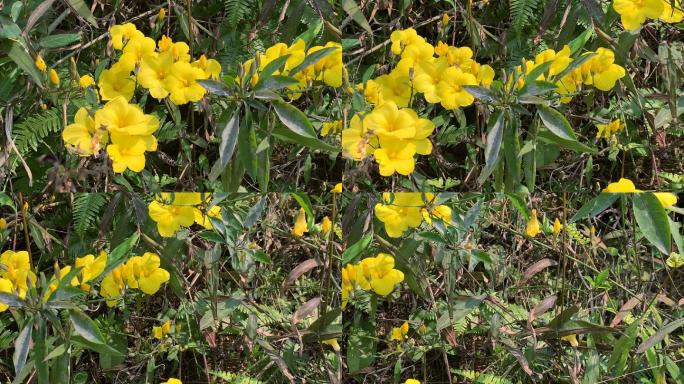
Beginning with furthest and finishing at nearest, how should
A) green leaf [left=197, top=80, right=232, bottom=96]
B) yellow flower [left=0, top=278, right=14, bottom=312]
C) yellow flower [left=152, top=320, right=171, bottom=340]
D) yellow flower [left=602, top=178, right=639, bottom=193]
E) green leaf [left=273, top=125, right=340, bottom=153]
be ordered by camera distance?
1. yellow flower [left=152, top=320, right=171, bottom=340]
2. yellow flower [left=602, top=178, right=639, bottom=193]
3. yellow flower [left=0, top=278, right=14, bottom=312]
4. green leaf [left=273, top=125, right=340, bottom=153]
5. green leaf [left=197, top=80, right=232, bottom=96]

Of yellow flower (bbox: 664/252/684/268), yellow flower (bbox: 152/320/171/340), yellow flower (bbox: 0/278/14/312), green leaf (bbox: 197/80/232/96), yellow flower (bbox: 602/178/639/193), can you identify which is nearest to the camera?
green leaf (bbox: 197/80/232/96)

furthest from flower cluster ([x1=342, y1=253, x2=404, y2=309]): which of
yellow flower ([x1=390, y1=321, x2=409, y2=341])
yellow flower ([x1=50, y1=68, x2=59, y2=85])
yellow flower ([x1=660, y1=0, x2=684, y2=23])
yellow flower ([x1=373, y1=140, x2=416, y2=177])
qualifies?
yellow flower ([x1=660, y1=0, x2=684, y2=23])

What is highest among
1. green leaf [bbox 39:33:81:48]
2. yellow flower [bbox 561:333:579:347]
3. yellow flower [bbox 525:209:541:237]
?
green leaf [bbox 39:33:81:48]

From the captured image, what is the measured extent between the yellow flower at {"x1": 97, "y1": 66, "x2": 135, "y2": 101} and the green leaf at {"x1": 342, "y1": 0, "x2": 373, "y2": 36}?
66cm

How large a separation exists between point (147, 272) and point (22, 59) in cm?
70

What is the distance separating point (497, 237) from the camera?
2666 mm

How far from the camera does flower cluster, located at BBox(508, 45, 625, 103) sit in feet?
7.64

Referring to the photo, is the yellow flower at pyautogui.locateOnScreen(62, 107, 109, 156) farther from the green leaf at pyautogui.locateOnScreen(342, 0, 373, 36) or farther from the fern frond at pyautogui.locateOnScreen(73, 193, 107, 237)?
the green leaf at pyautogui.locateOnScreen(342, 0, 373, 36)

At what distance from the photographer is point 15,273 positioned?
2.33 meters

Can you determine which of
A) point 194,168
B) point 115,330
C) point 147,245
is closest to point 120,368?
point 115,330

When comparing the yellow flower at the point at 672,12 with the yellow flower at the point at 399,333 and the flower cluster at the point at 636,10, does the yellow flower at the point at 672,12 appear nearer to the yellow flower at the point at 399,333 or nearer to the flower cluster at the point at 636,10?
the flower cluster at the point at 636,10

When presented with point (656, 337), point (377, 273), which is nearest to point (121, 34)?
point (377, 273)

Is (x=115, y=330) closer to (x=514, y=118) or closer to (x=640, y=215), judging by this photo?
(x=514, y=118)

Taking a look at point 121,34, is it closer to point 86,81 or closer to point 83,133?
point 86,81
